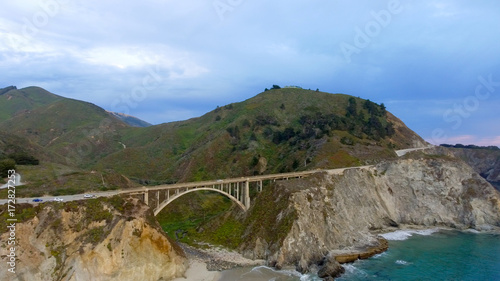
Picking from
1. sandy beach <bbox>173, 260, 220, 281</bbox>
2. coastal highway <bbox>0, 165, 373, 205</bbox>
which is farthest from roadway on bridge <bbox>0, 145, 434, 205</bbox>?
sandy beach <bbox>173, 260, 220, 281</bbox>

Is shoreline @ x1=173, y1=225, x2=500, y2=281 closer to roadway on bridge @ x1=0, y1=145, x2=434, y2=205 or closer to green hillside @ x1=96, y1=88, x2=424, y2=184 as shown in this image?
roadway on bridge @ x1=0, y1=145, x2=434, y2=205

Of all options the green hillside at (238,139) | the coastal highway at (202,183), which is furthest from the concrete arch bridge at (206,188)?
the green hillside at (238,139)

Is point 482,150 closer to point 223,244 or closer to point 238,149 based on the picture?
point 238,149

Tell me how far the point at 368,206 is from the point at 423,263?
20969 mm

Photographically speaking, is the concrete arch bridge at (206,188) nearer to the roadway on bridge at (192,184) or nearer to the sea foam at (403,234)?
the roadway on bridge at (192,184)

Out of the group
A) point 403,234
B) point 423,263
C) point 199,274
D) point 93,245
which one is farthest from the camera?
point 403,234

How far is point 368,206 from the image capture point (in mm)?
70562


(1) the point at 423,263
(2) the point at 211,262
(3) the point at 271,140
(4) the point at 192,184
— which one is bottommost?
(1) the point at 423,263

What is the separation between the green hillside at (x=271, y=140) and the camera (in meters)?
93.8

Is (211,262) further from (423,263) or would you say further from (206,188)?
(423,263)

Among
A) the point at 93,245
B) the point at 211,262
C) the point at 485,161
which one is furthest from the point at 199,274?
the point at 485,161

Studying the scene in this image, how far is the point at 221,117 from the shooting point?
15650 centimetres

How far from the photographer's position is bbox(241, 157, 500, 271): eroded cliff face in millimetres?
49875

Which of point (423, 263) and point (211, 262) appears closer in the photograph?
point (211, 262)
